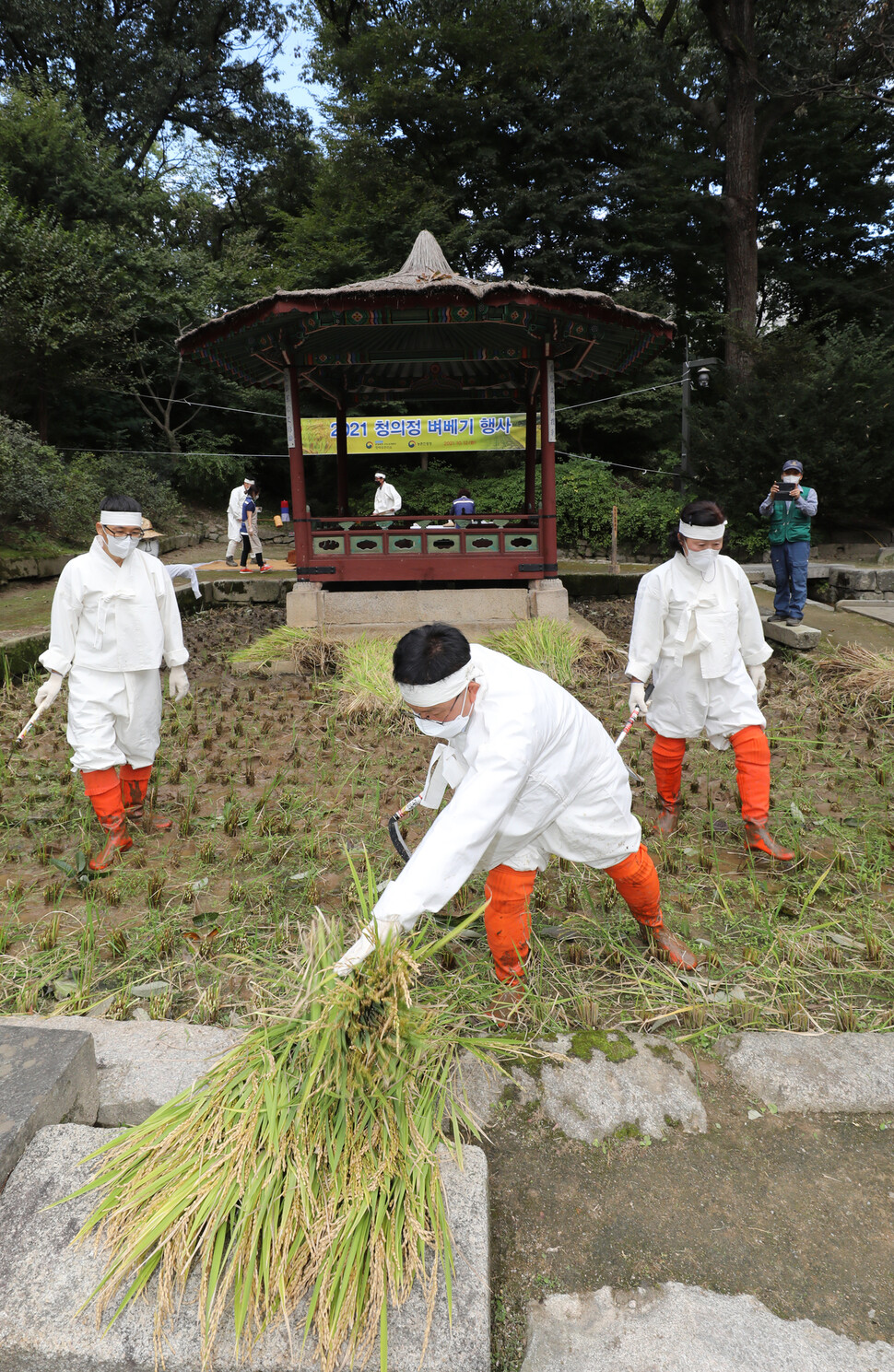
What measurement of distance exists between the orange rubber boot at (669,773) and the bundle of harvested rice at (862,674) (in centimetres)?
221

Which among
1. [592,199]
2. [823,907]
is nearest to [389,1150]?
[823,907]

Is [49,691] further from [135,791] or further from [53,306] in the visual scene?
[53,306]

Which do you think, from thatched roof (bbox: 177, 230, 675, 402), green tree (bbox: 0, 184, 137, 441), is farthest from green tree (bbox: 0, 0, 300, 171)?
thatched roof (bbox: 177, 230, 675, 402)

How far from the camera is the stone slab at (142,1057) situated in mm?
2023

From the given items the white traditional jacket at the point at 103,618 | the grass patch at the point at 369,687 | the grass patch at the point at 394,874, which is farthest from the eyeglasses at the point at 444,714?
the grass patch at the point at 369,687

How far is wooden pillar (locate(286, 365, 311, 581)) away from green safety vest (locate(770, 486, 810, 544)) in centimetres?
484

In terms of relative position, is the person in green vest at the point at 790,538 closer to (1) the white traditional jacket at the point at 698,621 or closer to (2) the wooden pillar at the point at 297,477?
(1) the white traditional jacket at the point at 698,621

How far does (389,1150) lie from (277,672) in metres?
5.72

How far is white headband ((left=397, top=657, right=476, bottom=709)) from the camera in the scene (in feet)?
6.58

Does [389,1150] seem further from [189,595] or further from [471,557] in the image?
[189,595]

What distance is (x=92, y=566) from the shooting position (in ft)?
12.6

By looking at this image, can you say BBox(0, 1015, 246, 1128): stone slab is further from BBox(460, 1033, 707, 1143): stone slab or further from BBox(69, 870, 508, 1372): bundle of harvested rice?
BBox(460, 1033, 707, 1143): stone slab

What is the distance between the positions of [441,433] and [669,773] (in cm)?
1196

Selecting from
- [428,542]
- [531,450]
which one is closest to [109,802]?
[428,542]
